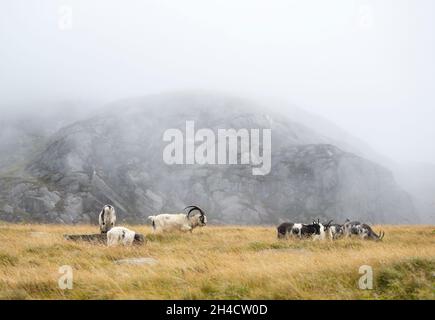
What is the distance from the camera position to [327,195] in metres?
138

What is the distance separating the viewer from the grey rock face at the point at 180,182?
121113mm

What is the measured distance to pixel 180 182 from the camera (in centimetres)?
13375

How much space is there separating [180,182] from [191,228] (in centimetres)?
10555

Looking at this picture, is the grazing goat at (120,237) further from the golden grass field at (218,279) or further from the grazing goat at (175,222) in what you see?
the grazing goat at (175,222)

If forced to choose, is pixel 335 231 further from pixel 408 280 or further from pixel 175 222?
pixel 408 280

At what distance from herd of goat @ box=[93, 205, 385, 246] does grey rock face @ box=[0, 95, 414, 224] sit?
89279 millimetres

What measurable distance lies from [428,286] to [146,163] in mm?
132650

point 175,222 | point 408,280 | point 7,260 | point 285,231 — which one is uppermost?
point 408,280

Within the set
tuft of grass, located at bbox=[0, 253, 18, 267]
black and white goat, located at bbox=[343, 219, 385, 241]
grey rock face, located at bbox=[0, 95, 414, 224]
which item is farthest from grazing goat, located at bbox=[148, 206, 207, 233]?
grey rock face, located at bbox=[0, 95, 414, 224]

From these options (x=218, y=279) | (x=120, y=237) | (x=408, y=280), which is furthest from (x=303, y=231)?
(x=218, y=279)

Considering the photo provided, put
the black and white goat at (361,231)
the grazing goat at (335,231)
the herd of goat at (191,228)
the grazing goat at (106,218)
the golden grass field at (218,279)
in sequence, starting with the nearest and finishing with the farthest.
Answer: the golden grass field at (218,279)
the herd of goat at (191,228)
the grazing goat at (106,218)
the grazing goat at (335,231)
the black and white goat at (361,231)

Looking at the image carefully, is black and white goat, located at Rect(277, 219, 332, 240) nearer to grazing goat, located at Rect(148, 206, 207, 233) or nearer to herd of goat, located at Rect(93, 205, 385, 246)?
herd of goat, located at Rect(93, 205, 385, 246)

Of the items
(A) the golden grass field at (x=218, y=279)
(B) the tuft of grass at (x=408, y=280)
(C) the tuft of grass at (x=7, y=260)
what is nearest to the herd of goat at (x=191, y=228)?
(A) the golden grass field at (x=218, y=279)

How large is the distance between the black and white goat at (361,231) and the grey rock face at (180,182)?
9074 centimetres
